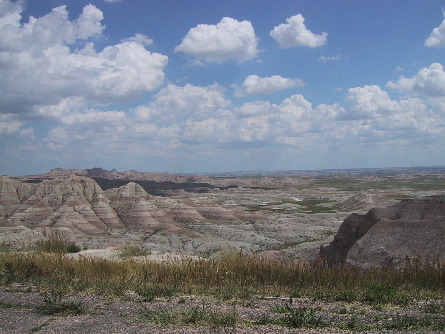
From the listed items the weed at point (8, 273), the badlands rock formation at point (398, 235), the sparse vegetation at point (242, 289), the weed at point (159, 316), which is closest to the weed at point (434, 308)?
the sparse vegetation at point (242, 289)

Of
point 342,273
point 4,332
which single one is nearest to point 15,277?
point 4,332

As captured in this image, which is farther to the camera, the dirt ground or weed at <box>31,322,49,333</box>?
weed at <box>31,322,49,333</box>

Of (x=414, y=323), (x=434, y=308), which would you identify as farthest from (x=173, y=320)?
(x=434, y=308)

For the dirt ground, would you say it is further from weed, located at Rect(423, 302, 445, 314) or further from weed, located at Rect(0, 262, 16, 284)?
weed, located at Rect(0, 262, 16, 284)

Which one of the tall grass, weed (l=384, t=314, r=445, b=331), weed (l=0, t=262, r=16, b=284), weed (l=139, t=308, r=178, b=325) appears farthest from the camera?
weed (l=0, t=262, r=16, b=284)

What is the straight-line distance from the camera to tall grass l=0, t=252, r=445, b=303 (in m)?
8.25

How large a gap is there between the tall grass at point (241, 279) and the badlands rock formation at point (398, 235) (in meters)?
6.60

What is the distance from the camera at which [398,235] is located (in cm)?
1928

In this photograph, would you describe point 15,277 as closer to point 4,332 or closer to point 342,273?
point 4,332

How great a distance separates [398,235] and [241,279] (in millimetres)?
12427

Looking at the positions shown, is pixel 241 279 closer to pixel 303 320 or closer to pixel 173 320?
pixel 173 320

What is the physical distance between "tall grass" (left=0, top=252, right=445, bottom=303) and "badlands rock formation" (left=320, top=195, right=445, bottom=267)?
260 inches

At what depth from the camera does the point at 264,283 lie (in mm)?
9469

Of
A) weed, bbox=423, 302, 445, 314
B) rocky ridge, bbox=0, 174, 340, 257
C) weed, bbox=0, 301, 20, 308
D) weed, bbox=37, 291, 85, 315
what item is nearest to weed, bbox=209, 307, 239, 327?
weed, bbox=37, 291, 85, 315
